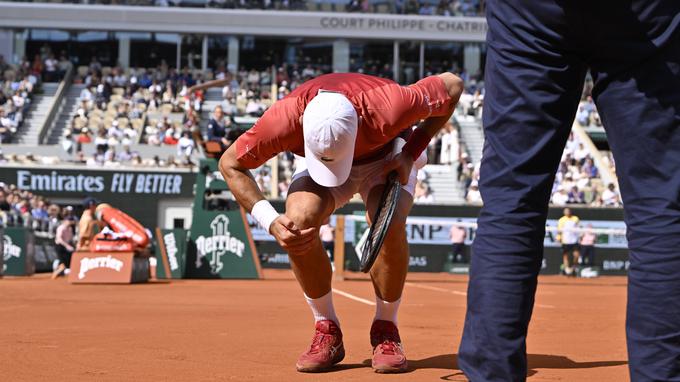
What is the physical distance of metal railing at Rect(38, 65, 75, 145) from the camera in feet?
116

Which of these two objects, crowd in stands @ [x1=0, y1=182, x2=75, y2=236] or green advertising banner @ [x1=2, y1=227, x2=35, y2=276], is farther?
crowd in stands @ [x1=0, y1=182, x2=75, y2=236]

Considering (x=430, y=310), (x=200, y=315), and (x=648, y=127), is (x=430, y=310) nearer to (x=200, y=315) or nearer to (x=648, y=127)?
(x=200, y=315)

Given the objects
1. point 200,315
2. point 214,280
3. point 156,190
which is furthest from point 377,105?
point 156,190

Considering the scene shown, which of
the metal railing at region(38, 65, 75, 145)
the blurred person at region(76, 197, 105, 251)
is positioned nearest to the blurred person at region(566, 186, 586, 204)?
the blurred person at region(76, 197, 105, 251)

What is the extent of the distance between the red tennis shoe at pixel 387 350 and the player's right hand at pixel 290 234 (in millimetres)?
723

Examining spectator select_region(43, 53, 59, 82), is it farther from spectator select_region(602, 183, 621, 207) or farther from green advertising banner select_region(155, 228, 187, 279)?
green advertising banner select_region(155, 228, 187, 279)

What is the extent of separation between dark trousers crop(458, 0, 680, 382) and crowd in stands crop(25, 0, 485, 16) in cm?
4455

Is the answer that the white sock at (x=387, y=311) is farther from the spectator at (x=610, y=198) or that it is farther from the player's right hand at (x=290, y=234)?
the spectator at (x=610, y=198)

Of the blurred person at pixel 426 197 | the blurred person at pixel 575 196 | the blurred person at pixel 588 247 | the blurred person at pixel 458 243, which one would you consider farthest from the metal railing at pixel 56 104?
the blurred person at pixel 588 247

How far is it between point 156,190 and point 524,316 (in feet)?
79.3

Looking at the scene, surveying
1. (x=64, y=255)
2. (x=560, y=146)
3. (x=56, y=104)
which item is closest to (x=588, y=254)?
(x=64, y=255)

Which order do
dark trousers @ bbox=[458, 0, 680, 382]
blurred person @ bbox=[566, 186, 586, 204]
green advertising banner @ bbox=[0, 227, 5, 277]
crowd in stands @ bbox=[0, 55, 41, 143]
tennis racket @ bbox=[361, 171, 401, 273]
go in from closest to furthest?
dark trousers @ bbox=[458, 0, 680, 382] → tennis racket @ bbox=[361, 171, 401, 273] → green advertising banner @ bbox=[0, 227, 5, 277] → blurred person @ bbox=[566, 186, 586, 204] → crowd in stands @ bbox=[0, 55, 41, 143]

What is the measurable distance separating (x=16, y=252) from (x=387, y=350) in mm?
15681

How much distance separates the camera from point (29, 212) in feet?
77.9
